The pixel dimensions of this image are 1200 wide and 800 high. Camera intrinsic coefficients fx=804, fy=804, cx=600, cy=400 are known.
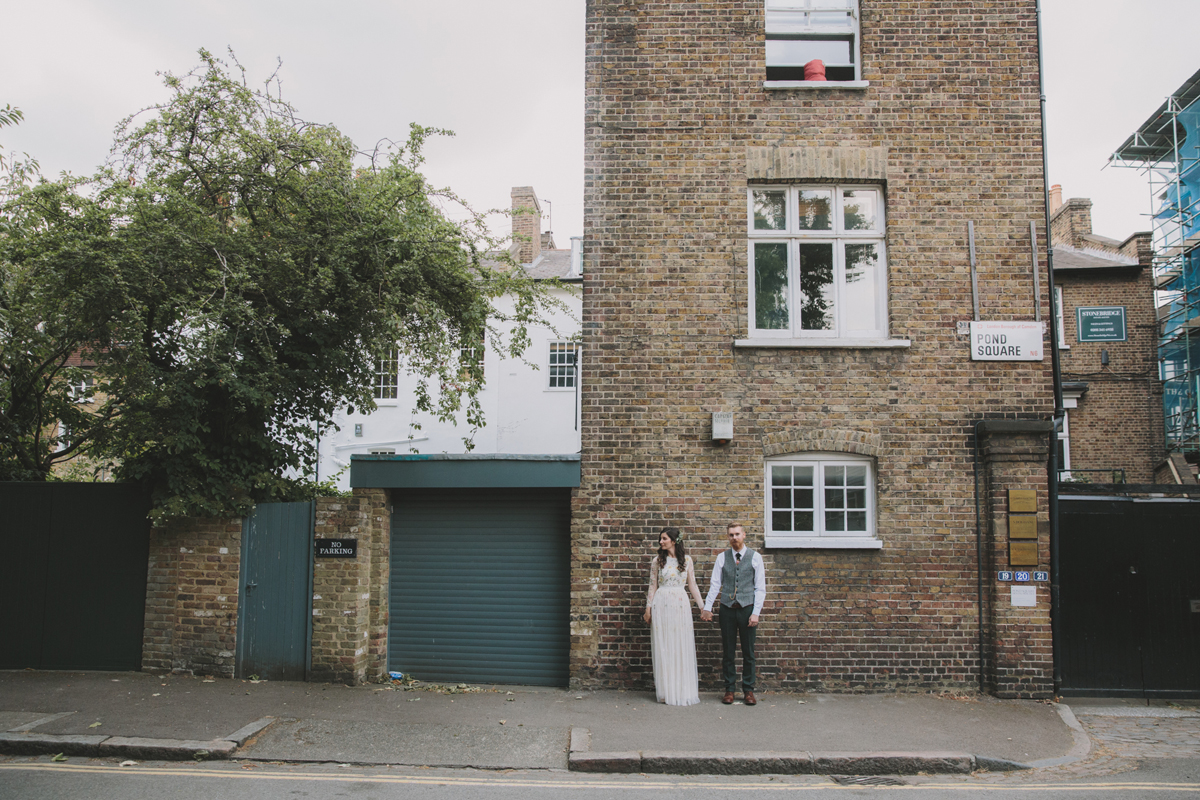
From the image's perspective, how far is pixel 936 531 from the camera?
899cm

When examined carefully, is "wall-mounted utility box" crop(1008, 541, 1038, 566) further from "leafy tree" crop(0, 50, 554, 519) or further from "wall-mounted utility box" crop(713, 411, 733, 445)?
"leafy tree" crop(0, 50, 554, 519)

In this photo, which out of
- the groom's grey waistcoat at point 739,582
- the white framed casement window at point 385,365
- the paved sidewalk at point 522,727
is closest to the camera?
the paved sidewalk at point 522,727

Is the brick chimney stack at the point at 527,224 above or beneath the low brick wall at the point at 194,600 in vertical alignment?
above

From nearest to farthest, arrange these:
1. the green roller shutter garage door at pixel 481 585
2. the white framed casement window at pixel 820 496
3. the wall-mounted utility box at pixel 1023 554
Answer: the wall-mounted utility box at pixel 1023 554, the white framed casement window at pixel 820 496, the green roller shutter garage door at pixel 481 585

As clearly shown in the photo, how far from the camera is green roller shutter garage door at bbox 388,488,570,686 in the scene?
9.42 m

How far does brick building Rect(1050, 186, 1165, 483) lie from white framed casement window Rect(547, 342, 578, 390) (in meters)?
13.3

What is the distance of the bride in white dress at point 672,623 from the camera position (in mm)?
8148

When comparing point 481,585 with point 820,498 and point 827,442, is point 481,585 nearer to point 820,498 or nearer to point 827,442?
point 820,498

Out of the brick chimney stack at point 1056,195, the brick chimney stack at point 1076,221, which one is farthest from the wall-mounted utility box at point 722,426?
the brick chimney stack at point 1056,195

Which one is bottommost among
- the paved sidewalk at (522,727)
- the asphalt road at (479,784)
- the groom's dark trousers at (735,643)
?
the asphalt road at (479,784)

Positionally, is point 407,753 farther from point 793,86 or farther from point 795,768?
point 793,86

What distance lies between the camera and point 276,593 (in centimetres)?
913

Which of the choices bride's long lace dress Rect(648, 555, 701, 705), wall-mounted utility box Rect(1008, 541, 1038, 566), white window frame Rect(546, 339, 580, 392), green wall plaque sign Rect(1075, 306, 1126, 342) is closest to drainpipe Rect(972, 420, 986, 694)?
wall-mounted utility box Rect(1008, 541, 1038, 566)

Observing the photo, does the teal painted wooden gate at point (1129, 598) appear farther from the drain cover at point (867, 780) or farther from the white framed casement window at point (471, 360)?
the white framed casement window at point (471, 360)
